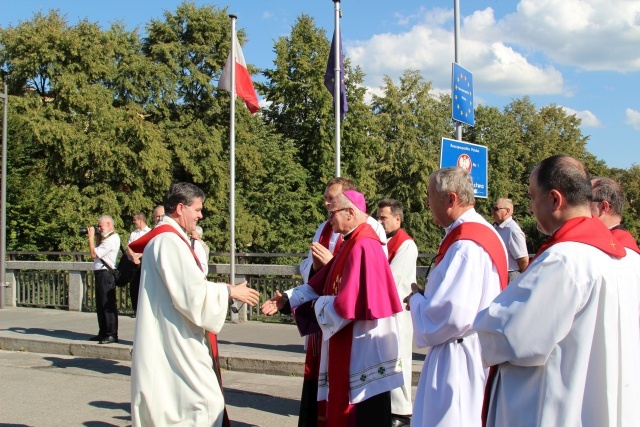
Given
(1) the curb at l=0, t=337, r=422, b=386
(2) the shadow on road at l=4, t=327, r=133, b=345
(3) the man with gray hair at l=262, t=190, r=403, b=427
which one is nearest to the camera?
(3) the man with gray hair at l=262, t=190, r=403, b=427

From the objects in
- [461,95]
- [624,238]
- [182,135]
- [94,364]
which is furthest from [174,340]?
[182,135]

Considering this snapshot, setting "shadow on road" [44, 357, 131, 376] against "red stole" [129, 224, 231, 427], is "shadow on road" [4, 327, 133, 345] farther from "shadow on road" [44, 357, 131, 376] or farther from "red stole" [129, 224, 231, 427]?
"red stole" [129, 224, 231, 427]

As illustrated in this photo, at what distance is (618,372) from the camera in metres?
2.43

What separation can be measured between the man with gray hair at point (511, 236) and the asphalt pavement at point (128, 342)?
1779 millimetres

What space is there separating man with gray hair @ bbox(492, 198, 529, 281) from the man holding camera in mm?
5724

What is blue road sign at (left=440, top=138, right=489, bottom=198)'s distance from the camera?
8844mm

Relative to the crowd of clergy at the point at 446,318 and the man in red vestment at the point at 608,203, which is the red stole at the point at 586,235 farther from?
the man in red vestment at the point at 608,203

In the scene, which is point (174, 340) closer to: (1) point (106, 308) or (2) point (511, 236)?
(2) point (511, 236)

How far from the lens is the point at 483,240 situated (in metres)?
3.43

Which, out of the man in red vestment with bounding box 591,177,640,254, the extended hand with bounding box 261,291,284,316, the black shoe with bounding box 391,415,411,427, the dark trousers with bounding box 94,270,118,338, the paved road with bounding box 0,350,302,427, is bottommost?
the paved road with bounding box 0,350,302,427

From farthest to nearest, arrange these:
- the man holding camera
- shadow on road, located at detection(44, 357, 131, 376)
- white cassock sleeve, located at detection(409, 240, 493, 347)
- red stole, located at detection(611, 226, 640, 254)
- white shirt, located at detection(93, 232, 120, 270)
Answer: white shirt, located at detection(93, 232, 120, 270) → the man holding camera → shadow on road, located at detection(44, 357, 131, 376) → red stole, located at detection(611, 226, 640, 254) → white cassock sleeve, located at detection(409, 240, 493, 347)

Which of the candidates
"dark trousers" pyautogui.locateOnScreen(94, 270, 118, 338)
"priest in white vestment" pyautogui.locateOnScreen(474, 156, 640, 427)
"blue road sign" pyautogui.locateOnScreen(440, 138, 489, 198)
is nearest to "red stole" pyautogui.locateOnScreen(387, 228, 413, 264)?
"blue road sign" pyautogui.locateOnScreen(440, 138, 489, 198)

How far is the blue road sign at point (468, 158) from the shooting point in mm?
8844

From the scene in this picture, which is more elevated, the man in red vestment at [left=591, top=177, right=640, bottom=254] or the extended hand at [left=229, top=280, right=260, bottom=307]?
the man in red vestment at [left=591, top=177, right=640, bottom=254]
